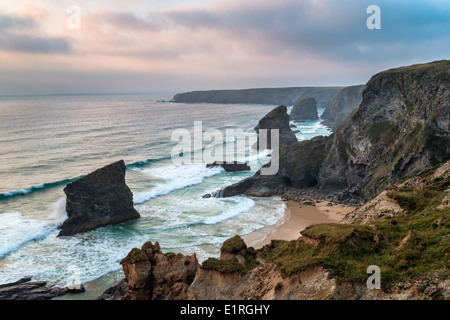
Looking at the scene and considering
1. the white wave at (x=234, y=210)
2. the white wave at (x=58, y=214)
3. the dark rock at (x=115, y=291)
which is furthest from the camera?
the white wave at (x=234, y=210)

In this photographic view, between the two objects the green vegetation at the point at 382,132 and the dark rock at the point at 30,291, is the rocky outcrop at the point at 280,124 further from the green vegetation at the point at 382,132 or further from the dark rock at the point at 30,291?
the dark rock at the point at 30,291

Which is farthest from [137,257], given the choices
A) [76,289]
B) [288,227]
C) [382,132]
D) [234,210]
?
[382,132]

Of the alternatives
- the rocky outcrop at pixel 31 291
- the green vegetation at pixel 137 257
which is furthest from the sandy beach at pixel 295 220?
the rocky outcrop at pixel 31 291

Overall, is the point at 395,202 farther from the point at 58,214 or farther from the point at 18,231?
the point at 18,231

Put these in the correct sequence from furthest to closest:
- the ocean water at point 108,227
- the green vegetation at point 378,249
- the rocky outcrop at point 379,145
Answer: the rocky outcrop at point 379,145, the ocean water at point 108,227, the green vegetation at point 378,249

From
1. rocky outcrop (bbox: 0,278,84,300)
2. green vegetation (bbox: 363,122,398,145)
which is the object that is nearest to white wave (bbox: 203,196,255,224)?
rocky outcrop (bbox: 0,278,84,300)

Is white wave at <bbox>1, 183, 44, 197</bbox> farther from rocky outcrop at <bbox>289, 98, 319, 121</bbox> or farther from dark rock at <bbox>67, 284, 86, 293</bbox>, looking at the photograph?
rocky outcrop at <bbox>289, 98, 319, 121</bbox>

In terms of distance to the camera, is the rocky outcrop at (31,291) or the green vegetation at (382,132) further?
the green vegetation at (382,132)
